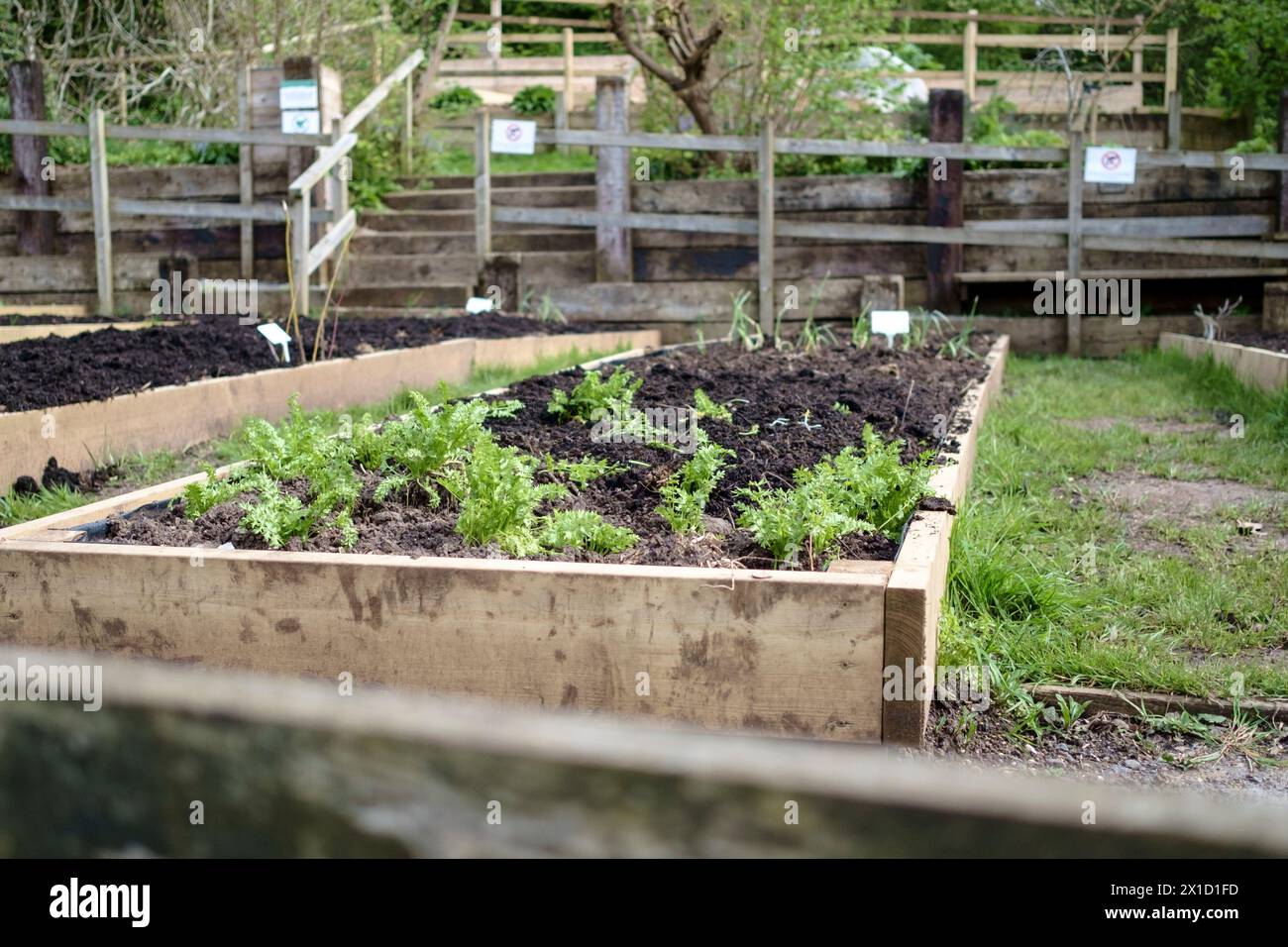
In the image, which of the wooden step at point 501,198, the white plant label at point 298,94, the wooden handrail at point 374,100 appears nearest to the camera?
the wooden handrail at point 374,100

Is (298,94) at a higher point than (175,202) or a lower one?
higher

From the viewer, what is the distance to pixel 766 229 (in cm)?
1041

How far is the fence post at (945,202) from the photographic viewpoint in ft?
34.0

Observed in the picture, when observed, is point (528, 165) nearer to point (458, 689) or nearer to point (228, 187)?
point (228, 187)

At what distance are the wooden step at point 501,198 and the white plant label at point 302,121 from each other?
1774 mm

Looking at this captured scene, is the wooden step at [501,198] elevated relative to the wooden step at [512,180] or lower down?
lower down

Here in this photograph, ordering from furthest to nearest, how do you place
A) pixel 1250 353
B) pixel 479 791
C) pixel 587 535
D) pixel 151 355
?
pixel 1250 353, pixel 151 355, pixel 587 535, pixel 479 791

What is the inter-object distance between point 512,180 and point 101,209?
13.8 feet

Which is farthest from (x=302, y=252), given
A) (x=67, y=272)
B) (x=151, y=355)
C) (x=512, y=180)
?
(x=512, y=180)

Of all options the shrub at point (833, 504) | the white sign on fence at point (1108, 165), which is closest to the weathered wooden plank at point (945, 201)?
the white sign on fence at point (1108, 165)

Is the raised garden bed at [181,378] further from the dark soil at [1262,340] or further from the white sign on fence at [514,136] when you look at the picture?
the dark soil at [1262,340]
